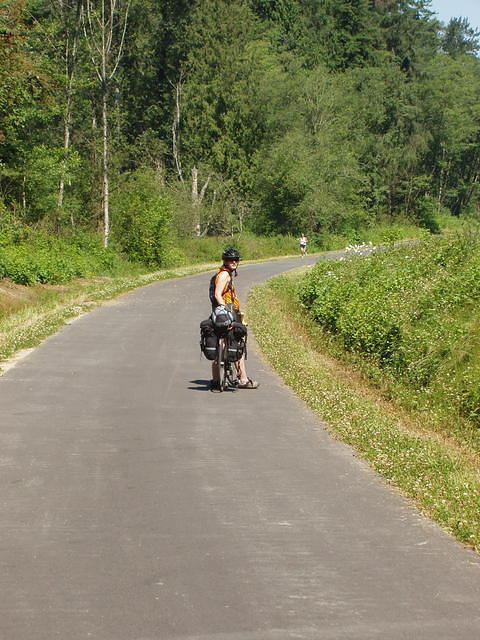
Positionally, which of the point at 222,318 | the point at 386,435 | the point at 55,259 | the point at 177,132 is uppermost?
the point at 177,132

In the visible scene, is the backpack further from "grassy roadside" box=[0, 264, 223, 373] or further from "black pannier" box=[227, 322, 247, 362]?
"grassy roadside" box=[0, 264, 223, 373]

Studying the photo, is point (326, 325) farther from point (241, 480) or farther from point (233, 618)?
point (233, 618)

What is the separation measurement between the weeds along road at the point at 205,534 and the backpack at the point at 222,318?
1222 millimetres

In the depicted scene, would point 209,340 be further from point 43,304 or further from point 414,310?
point 43,304

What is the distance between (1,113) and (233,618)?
32.8 meters

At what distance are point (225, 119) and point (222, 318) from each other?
54.6 metres

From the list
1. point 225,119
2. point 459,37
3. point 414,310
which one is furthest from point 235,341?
point 459,37

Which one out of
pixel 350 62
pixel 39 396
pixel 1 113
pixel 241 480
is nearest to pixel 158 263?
pixel 1 113

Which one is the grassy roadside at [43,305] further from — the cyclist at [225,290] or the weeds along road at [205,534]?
the weeds along road at [205,534]

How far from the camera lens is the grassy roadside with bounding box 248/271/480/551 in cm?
749

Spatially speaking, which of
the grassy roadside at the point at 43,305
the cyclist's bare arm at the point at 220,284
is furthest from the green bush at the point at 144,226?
the cyclist's bare arm at the point at 220,284

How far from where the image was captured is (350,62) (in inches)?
3762

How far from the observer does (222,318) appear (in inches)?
519

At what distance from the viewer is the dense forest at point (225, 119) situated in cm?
4000
